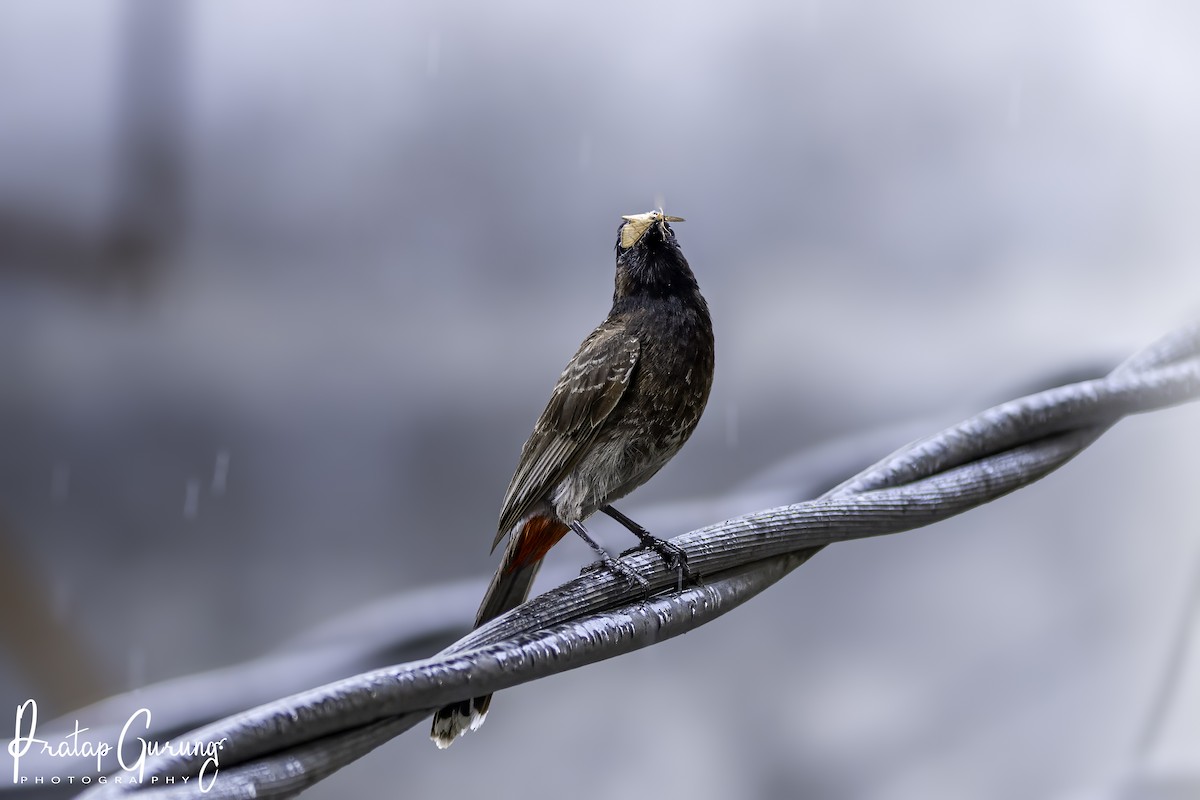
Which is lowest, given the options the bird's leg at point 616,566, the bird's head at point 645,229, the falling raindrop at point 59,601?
the falling raindrop at point 59,601

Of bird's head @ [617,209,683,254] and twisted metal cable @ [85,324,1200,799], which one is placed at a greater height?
bird's head @ [617,209,683,254]

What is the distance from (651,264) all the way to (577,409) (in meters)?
0.13

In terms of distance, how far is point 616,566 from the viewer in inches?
29.3

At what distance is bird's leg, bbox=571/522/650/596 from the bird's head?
23 centimetres

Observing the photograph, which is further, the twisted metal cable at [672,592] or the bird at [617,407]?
the bird at [617,407]

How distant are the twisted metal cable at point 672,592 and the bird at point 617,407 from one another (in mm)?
63

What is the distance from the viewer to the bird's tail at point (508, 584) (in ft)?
2.57

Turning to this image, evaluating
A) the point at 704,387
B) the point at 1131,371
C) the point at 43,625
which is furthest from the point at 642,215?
the point at 43,625

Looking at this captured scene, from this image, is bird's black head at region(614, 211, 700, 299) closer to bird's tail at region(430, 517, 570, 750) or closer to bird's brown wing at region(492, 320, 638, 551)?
bird's brown wing at region(492, 320, 638, 551)

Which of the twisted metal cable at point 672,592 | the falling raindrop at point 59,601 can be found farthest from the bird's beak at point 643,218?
the falling raindrop at point 59,601

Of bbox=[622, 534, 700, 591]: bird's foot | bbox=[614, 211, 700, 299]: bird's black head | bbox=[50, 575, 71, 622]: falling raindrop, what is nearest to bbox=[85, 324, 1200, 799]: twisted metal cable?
bbox=[622, 534, 700, 591]: bird's foot

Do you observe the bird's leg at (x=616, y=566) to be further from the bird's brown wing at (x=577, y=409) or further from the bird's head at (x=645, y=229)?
the bird's head at (x=645, y=229)

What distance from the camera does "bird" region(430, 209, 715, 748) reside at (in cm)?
77

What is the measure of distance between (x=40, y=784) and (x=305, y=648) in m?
0.34
